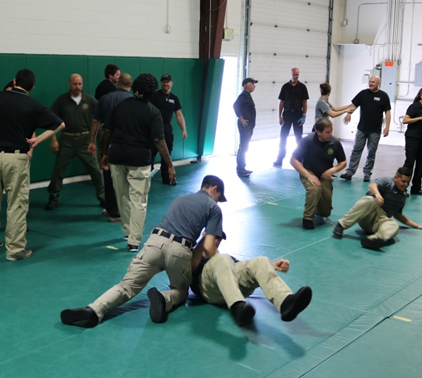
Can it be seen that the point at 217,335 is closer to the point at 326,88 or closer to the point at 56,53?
the point at 56,53

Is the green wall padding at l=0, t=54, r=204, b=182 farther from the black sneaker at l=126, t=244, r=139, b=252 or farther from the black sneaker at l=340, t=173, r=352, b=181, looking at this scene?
the black sneaker at l=126, t=244, r=139, b=252

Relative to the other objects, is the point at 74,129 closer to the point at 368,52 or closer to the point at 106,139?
the point at 106,139

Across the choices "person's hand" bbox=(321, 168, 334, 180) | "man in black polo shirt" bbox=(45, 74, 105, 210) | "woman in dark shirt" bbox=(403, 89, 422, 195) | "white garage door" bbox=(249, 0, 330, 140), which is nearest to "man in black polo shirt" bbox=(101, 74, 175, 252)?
"man in black polo shirt" bbox=(45, 74, 105, 210)

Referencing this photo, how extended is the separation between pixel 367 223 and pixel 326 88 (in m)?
4.63

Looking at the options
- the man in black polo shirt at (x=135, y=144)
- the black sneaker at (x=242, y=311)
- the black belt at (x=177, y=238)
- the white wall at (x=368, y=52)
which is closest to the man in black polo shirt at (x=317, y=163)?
the man in black polo shirt at (x=135, y=144)

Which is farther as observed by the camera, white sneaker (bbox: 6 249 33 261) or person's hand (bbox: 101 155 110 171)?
person's hand (bbox: 101 155 110 171)

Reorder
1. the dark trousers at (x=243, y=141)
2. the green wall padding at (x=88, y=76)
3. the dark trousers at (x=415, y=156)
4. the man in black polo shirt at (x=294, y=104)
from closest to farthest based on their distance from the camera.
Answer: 1. the green wall padding at (x=88, y=76)
2. the dark trousers at (x=415, y=156)
3. the dark trousers at (x=243, y=141)
4. the man in black polo shirt at (x=294, y=104)

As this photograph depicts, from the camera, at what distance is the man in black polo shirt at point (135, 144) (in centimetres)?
→ 705

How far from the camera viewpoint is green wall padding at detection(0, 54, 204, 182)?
33.3 feet

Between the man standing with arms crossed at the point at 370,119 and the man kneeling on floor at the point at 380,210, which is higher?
the man standing with arms crossed at the point at 370,119

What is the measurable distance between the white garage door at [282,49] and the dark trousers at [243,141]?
3.77 meters

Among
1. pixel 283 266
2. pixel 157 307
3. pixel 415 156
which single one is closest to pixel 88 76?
pixel 415 156

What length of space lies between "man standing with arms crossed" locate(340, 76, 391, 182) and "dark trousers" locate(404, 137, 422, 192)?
2.90 feet

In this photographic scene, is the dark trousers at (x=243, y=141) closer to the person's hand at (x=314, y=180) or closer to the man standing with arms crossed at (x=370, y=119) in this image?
the man standing with arms crossed at (x=370, y=119)
